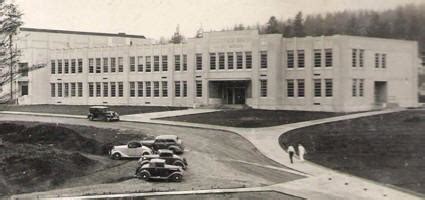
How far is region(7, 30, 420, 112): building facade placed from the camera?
139 ft

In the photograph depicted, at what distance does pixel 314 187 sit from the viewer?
20.0m

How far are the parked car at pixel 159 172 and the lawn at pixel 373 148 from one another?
6.99 m

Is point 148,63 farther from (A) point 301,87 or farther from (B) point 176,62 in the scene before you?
(A) point 301,87

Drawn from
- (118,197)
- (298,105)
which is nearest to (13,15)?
(118,197)

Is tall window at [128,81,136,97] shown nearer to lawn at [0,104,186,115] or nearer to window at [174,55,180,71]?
window at [174,55,180,71]

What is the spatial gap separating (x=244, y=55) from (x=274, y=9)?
26730 millimetres

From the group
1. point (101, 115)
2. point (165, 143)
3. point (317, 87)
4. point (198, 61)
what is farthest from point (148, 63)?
point (165, 143)

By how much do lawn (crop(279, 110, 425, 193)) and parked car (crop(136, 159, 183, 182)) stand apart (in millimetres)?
6990

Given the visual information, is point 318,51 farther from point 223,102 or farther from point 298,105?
point 223,102

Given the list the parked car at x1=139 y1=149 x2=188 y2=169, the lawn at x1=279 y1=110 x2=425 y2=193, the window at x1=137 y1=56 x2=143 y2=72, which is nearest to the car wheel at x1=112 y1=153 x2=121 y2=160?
the parked car at x1=139 y1=149 x2=188 y2=169

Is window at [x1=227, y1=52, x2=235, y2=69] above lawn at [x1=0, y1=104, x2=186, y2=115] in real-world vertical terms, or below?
above

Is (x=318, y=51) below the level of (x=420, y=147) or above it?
above

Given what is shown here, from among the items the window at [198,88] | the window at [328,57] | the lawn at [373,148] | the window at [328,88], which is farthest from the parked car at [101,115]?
the window at [328,57]

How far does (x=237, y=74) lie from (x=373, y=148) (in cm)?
2350
